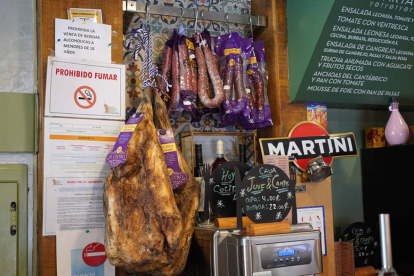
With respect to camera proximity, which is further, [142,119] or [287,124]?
[287,124]

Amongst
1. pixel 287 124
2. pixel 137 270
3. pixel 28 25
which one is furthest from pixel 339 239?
pixel 28 25

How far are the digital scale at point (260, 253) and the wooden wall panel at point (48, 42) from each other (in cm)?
63

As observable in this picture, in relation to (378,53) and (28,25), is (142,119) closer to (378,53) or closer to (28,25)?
(28,25)

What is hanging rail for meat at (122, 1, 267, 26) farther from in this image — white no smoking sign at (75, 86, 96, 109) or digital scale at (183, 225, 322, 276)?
digital scale at (183, 225, 322, 276)

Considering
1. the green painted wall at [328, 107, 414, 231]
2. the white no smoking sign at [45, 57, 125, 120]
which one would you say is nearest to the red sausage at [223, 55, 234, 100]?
the white no smoking sign at [45, 57, 125, 120]

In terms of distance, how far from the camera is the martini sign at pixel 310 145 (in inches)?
112

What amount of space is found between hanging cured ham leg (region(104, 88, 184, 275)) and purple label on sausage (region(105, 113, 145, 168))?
31mm

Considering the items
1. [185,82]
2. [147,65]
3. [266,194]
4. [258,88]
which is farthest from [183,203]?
[258,88]

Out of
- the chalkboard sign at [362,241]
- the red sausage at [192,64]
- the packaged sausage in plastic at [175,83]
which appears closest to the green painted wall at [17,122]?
the packaged sausage in plastic at [175,83]

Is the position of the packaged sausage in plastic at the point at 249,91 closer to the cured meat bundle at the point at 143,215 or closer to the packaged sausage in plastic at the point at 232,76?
the packaged sausage in plastic at the point at 232,76

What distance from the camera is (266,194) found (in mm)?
2193

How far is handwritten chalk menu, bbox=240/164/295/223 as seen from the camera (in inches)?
84.6

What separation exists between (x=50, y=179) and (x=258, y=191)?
3.67 feet

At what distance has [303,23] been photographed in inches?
115
